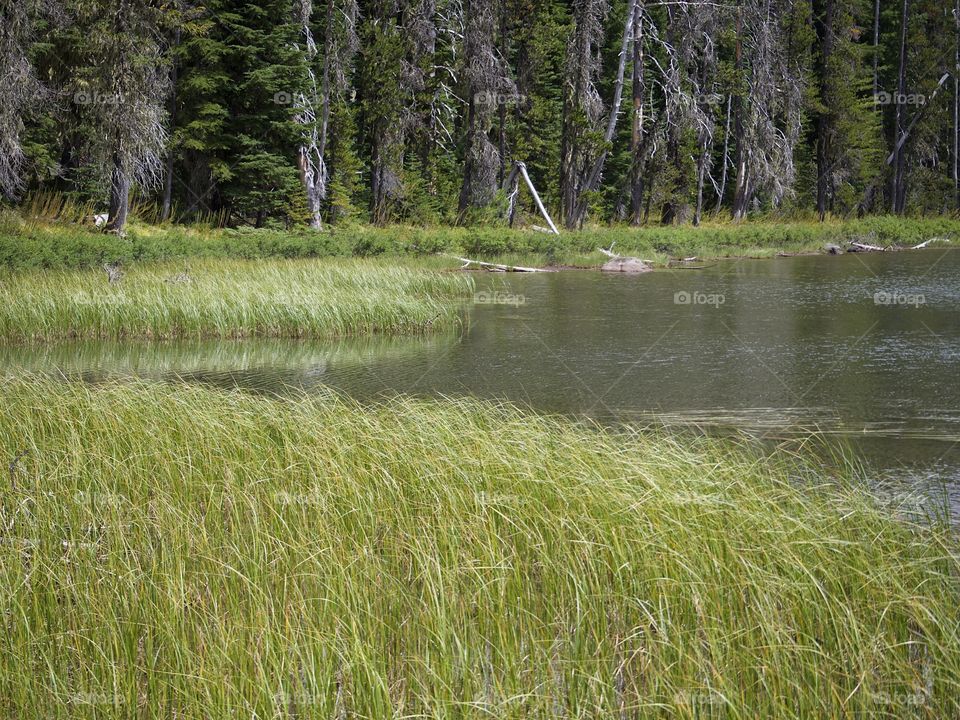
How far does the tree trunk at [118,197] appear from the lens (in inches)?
878

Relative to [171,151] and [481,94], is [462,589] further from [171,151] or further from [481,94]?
[481,94]

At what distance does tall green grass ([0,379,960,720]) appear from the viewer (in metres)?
3.40

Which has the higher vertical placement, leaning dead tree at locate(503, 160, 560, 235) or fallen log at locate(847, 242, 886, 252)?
leaning dead tree at locate(503, 160, 560, 235)

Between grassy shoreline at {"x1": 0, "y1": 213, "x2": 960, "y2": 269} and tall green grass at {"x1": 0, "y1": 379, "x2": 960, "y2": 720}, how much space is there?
14684 millimetres

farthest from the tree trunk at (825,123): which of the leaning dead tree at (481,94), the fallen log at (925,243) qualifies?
the leaning dead tree at (481,94)

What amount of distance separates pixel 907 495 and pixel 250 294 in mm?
11448

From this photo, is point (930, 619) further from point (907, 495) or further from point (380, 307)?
point (380, 307)

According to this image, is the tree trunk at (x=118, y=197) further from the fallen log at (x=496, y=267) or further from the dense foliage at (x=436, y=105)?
the fallen log at (x=496, y=267)

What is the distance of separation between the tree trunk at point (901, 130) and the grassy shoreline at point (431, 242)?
21.8 ft

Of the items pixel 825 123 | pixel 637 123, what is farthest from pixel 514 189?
pixel 825 123

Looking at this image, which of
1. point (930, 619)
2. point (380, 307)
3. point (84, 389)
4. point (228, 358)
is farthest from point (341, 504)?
point (380, 307)

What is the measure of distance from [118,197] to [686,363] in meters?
15.9

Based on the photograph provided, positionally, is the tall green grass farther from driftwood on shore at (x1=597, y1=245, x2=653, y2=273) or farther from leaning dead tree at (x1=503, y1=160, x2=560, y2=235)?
leaning dead tree at (x1=503, y1=160, x2=560, y2=235)

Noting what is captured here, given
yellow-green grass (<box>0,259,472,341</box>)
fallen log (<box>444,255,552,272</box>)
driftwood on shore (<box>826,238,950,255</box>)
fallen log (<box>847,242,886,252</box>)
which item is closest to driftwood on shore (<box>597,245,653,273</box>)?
fallen log (<box>444,255,552,272</box>)
